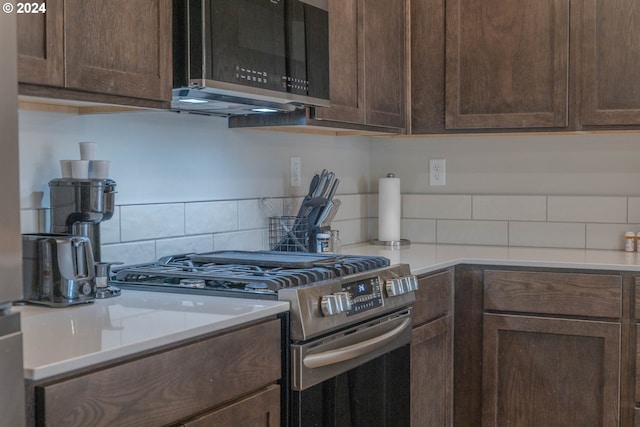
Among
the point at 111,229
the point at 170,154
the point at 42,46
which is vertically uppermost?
the point at 42,46

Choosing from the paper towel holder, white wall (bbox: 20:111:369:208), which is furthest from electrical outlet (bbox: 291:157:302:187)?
the paper towel holder

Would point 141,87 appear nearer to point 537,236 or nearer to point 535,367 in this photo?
point 535,367

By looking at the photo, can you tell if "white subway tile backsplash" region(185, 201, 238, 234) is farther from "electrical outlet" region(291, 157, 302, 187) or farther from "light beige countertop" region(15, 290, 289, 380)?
"light beige countertop" region(15, 290, 289, 380)

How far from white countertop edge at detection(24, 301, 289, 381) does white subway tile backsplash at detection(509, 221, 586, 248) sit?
68.3 inches

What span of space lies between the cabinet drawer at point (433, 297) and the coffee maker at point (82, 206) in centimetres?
102

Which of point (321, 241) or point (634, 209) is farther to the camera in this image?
point (634, 209)

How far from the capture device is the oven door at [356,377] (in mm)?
1797

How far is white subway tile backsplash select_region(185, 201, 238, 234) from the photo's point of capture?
241 cm

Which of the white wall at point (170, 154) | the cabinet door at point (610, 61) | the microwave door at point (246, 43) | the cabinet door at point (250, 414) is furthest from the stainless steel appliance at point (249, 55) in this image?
the cabinet door at point (610, 61)

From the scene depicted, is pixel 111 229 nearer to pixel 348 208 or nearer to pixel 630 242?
pixel 348 208

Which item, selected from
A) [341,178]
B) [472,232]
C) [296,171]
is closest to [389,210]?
[341,178]

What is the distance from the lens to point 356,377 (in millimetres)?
2029

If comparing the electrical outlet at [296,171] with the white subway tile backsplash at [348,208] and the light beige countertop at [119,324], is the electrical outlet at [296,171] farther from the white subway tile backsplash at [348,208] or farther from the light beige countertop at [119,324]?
the light beige countertop at [119,324]

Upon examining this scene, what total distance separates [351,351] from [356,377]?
10 centimetres
